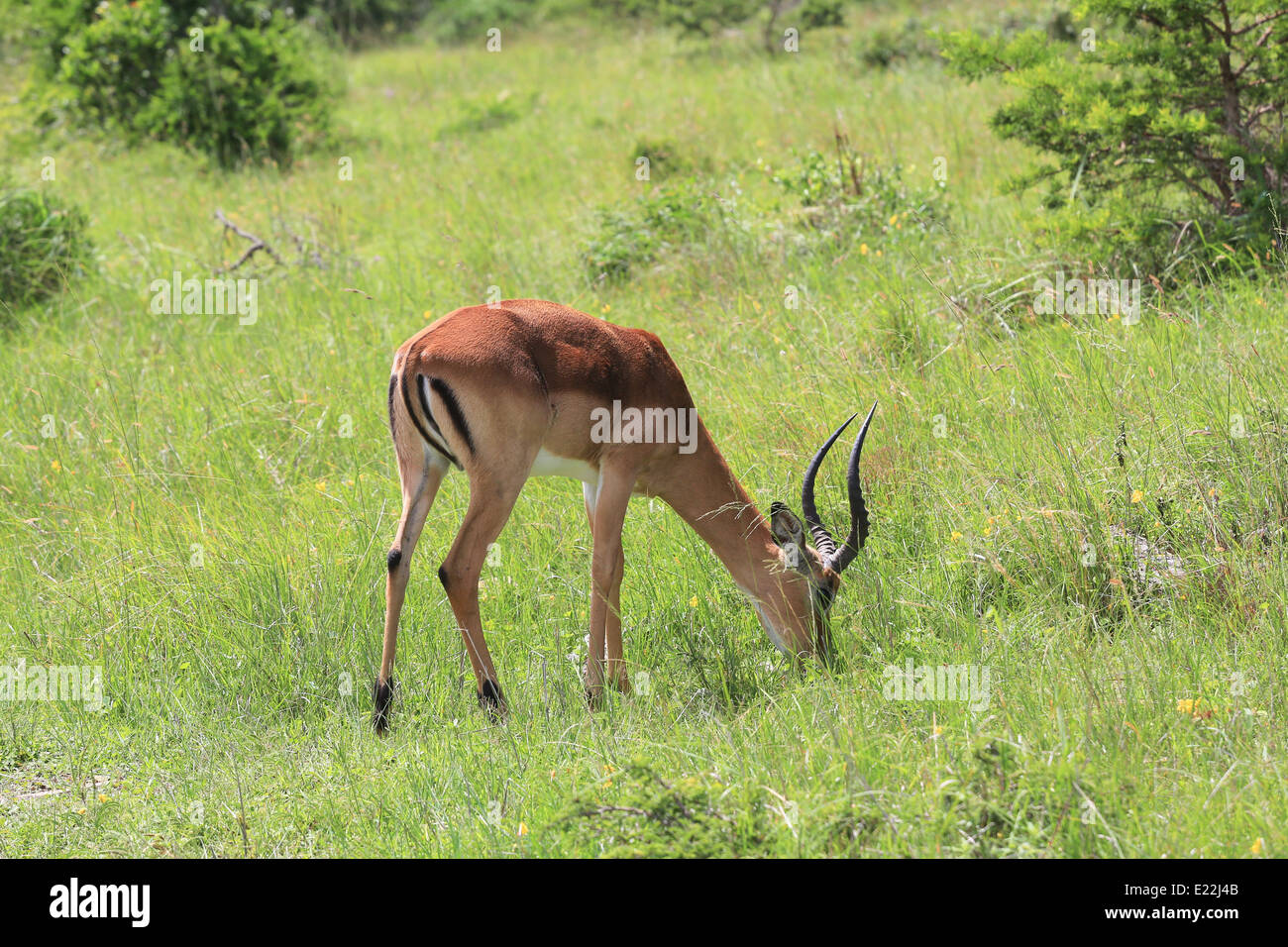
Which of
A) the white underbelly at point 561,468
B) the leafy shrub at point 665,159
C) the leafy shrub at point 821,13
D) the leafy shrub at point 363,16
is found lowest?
the white underbelly at point 561,468

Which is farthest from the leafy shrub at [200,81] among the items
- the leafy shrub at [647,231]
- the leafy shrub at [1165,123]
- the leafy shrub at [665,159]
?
the leafy shrub at [1165,123]

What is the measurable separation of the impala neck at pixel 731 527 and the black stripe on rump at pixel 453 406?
36.3 inches

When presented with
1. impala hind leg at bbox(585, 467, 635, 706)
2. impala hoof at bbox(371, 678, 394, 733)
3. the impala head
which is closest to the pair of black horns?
the impala head

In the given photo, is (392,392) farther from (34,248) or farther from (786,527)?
(34,248)

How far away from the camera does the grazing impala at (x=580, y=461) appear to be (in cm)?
444

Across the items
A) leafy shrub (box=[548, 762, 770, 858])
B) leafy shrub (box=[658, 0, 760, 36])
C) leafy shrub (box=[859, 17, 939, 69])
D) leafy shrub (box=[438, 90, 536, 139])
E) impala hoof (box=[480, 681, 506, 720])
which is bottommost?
leafy shrub (box=[548, 762, 770, 858])

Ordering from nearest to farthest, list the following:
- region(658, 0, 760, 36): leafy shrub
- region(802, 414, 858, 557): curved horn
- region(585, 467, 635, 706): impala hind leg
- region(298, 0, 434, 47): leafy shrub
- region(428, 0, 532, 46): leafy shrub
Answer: region(585, 467, 635, 706): impala hind leg, region(802, 414, 858, 557): curved horn, region(658, 0, 760, 36): leafy shrub, region(298, 0, 434, 47): leafy shrub, region(428, 0, 532, 46): leafy shrub

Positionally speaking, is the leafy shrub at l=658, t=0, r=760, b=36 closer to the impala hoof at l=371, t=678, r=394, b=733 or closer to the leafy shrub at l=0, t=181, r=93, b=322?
the leafy shrub at l=0, t=181, r=93, b=322

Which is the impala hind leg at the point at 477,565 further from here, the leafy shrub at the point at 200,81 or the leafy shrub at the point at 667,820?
the leafy shrub at the point at 200,81

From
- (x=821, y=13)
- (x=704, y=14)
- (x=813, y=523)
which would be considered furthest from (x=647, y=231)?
(x=704, y=14)

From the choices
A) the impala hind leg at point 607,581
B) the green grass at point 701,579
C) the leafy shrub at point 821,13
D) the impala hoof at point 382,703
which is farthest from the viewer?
the leafy shrub at point 821,13

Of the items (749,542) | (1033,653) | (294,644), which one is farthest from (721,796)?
(294,644)

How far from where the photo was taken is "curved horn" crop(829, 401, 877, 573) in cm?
454

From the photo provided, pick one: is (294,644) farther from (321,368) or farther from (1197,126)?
(1197,126)
